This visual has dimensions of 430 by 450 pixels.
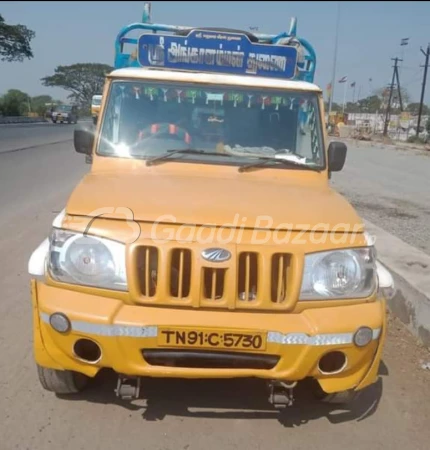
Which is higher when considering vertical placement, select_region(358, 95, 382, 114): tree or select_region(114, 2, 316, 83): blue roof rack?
select_region(114, 2, 316, 83): blue roof rack

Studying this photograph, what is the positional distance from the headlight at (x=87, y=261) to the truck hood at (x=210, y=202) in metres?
0.16

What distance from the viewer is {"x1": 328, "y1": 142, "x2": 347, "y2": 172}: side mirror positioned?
14.3ft

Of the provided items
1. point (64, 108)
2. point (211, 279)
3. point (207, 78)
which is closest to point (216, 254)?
point (211, 279)

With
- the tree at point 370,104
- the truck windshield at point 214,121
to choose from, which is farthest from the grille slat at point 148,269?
the tree at point 370,104

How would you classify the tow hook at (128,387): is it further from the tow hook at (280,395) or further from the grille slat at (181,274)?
the tow hook at (280,395)

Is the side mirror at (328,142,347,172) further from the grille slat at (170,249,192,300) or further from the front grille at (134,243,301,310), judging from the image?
the grille slat at (170,249,192,300)

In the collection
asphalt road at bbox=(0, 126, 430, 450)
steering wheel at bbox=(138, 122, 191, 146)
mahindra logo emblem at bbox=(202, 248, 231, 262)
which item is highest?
steering wheel at bbox=(138, 122, 191, 146)

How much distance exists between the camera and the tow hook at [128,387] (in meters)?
→ 3.04

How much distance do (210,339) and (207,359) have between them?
0.46ft

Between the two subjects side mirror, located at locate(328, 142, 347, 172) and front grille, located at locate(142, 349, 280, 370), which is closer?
front grille, located at locate(142, 349, 280, 370)

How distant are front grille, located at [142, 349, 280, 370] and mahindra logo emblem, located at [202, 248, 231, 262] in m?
0.48

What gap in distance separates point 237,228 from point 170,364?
80 cm

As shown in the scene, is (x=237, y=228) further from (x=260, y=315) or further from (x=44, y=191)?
(x=44, y=191)

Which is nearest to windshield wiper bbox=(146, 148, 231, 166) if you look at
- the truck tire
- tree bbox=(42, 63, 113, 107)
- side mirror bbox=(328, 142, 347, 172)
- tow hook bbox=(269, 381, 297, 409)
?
side mirror bbox=(328, 142, 347, 172)
